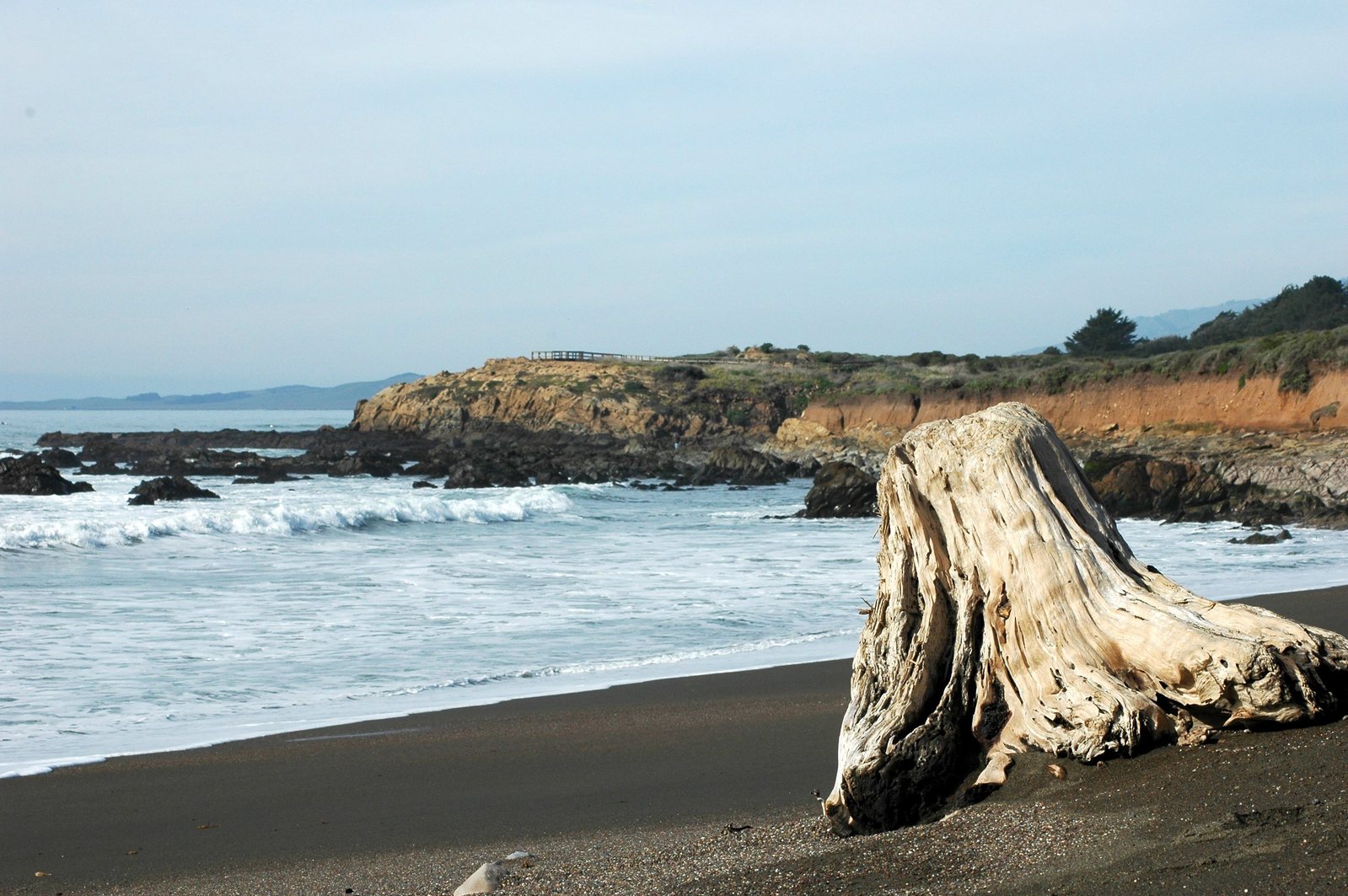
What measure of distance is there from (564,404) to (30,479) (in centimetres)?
3022

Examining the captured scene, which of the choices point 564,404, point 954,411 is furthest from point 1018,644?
point 564,404

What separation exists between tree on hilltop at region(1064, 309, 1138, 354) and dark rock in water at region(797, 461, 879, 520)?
Answer: 35.7 meters

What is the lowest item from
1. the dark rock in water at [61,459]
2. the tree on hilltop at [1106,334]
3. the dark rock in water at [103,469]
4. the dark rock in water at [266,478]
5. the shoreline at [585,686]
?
the shoreline at [585,686]

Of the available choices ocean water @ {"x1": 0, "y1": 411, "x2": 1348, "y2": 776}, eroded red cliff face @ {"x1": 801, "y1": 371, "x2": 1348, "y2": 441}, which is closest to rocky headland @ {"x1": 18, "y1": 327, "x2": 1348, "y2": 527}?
eroded red cliff face @ {"x1": 801, "y1": 371, "x2": 1348, "y2": 441}

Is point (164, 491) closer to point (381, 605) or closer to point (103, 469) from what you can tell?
point (103, 469)

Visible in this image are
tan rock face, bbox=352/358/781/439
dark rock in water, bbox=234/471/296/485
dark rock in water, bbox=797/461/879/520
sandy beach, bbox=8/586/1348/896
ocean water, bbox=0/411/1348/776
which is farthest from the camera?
tan rock face, bbox=352/358/781/439

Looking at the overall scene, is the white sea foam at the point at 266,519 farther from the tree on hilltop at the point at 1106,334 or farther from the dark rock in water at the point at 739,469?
the tree on hilltop at the point at 1106,334

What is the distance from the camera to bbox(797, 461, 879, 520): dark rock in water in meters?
24.7

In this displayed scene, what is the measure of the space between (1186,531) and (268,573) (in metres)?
14.8

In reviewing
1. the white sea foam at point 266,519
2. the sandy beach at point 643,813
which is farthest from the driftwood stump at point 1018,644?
the white sea foam at point 266,519

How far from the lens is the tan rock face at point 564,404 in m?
52.8

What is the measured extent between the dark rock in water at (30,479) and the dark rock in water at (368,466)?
450 inches

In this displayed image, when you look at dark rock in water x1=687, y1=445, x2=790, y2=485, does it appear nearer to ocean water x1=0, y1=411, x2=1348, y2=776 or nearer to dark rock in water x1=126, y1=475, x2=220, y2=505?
ocean water x1=0, y1=411, x2=1348, y2=776

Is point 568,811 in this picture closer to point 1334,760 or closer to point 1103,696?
point 1103,696
